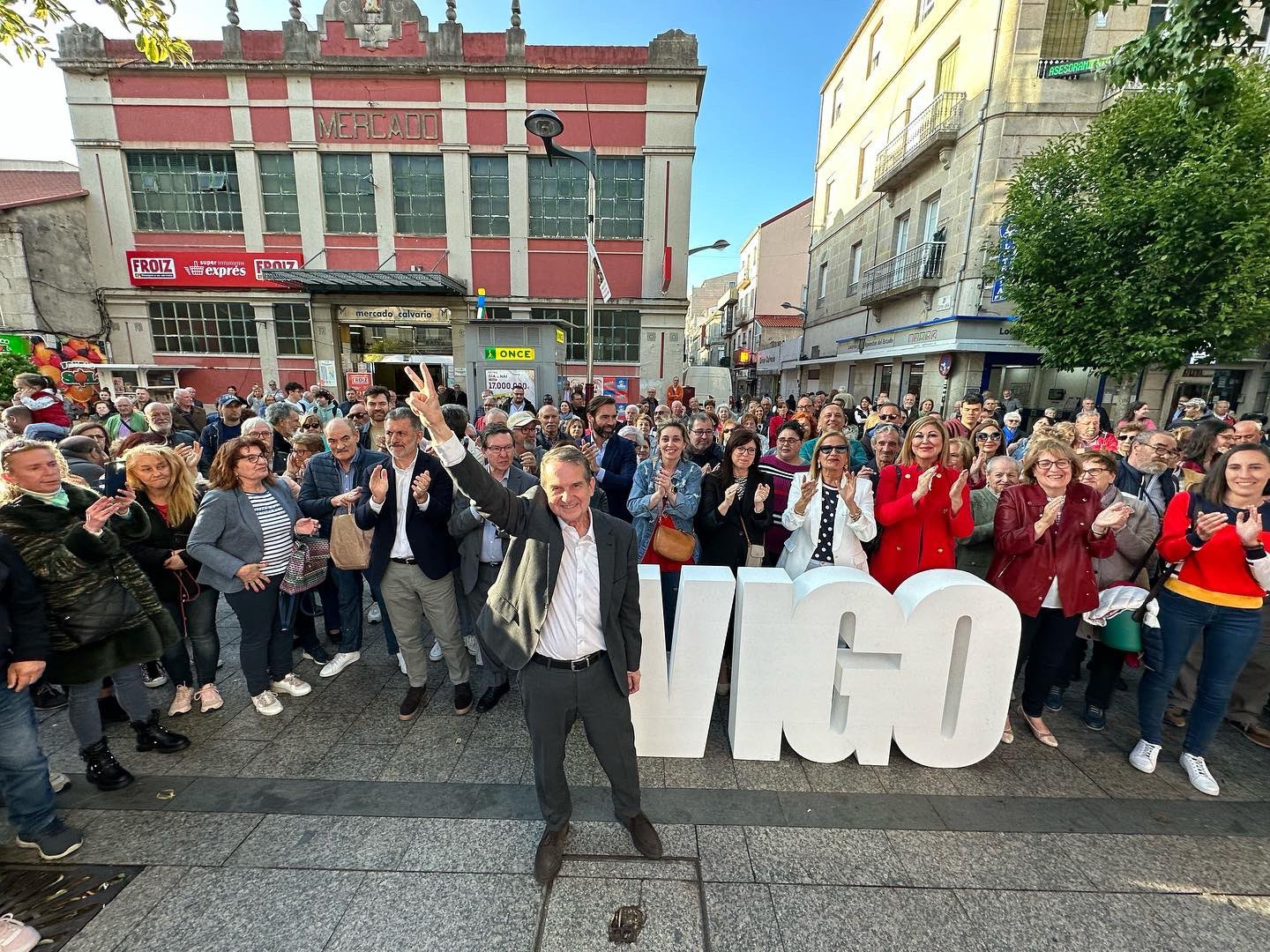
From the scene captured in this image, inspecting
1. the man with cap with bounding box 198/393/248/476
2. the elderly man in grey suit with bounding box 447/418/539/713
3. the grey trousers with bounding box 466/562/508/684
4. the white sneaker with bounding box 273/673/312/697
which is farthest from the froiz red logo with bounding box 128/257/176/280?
the grey trousers with bounding box 466/562/508/684

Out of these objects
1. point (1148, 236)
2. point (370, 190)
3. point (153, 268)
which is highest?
point (370, 190)

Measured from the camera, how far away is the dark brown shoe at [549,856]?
2.40 meters

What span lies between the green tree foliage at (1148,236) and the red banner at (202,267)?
22.3m

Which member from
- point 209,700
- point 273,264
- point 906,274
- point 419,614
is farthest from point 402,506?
point 273,264

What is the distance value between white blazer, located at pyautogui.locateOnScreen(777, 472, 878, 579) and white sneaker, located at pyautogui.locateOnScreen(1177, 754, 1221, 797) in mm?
2211

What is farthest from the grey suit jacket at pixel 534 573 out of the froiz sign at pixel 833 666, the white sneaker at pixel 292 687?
the white sneaker at pixel 292 687

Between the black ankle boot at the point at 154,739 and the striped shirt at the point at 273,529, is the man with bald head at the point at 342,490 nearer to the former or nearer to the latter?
the striped shirt at the point at 273,529

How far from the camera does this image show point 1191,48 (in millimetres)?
4043

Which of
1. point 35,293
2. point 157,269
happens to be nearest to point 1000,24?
point 157,269

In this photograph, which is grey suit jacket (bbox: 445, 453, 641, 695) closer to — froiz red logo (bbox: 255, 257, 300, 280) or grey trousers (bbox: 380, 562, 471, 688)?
grey trousers (bbox: 380, 562, 471, 688)

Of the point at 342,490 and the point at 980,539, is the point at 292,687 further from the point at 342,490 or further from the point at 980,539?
the point at 980,539

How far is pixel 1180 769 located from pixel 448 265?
20.8 metres

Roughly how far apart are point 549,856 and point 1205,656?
3991 mm

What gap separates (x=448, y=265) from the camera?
61.1ft
